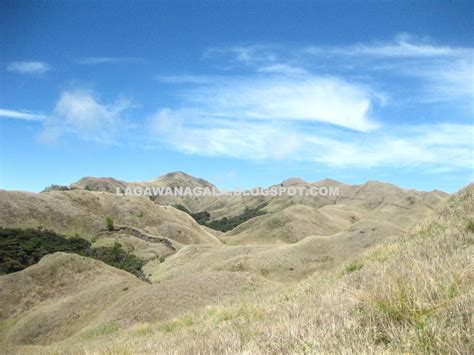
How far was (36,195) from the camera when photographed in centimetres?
11812

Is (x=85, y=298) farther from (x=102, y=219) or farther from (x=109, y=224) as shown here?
(x=102, y=219)

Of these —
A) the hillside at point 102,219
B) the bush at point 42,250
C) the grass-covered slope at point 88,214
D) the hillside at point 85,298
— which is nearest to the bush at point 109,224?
the hillside at point 102,219

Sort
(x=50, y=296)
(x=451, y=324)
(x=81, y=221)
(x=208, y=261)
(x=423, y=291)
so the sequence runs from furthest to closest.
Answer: (x=81, y=221) → (x=208, y=261) → (x=50, y=296) → (x=423, y=291) → (x=451, y=324)

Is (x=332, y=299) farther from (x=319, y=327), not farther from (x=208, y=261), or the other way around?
(x=208, y=261)

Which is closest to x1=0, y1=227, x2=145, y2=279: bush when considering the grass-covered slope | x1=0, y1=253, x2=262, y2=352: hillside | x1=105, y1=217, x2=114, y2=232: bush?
the grass-covered slope

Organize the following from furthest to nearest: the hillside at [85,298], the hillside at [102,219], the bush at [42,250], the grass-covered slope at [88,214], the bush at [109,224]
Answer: the bush at [109,224] → the grass-covered slope at [88,214] → the hillside at [102,219] → the bush at [42,250] → the hillside at [85,298]

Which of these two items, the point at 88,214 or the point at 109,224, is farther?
the point at 88,214

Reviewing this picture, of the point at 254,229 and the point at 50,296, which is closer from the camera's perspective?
the point at 50,296

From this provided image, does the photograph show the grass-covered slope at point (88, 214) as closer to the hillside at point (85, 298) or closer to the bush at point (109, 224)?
the bush at point (109, 224)

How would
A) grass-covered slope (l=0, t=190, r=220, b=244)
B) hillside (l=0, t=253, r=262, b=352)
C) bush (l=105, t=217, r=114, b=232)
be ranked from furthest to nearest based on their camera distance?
bush (l=105, t=217, r=114, b=232), grass-covered slope (l=0, t=190, r=220, b=244), hillside (l=0, t=253, r=262, b=352)

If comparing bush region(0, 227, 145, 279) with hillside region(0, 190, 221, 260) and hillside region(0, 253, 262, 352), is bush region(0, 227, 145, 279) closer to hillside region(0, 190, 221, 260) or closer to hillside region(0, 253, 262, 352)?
hillside region(0, 190, 221, 260)

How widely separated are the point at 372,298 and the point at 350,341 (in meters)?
1.26

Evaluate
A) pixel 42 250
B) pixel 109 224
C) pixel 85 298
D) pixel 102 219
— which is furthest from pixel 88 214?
pixel 85 298

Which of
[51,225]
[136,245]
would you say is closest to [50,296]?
[136,245]
